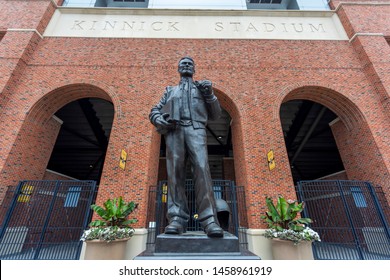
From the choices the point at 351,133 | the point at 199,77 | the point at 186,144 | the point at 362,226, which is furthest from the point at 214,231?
the point at 351,133

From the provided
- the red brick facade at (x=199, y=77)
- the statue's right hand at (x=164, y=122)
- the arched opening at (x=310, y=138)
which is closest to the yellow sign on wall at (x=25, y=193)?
the red brick facade at (x=199, y=77)

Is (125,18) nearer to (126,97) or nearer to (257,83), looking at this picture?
(126,97)

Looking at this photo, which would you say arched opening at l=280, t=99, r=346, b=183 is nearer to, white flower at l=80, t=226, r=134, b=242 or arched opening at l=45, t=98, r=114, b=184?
white flower at l=80, t=226, r=134, b=242

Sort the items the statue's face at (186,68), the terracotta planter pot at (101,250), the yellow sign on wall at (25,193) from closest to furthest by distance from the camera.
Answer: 1. the statue's face at (186,68)
2. the terracotta planter pot at (101,250)
3. the yellow sign on wall at (25,193)

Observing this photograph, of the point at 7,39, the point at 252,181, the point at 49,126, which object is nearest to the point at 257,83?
the point at 252,181

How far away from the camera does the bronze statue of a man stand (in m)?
2.98

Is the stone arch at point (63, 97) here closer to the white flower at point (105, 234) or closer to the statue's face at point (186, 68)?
the white flower at point (105, 234)

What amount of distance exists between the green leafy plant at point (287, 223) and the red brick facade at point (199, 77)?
24.8 inches

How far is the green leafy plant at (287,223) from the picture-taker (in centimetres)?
614

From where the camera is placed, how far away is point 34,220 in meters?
8.09

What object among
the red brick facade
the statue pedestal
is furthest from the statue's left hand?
the red brick facade

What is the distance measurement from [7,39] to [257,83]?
508 inches

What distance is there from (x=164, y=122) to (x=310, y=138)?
14013 millimetres

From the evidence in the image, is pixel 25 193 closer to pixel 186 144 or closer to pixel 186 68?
pixel 186 144
